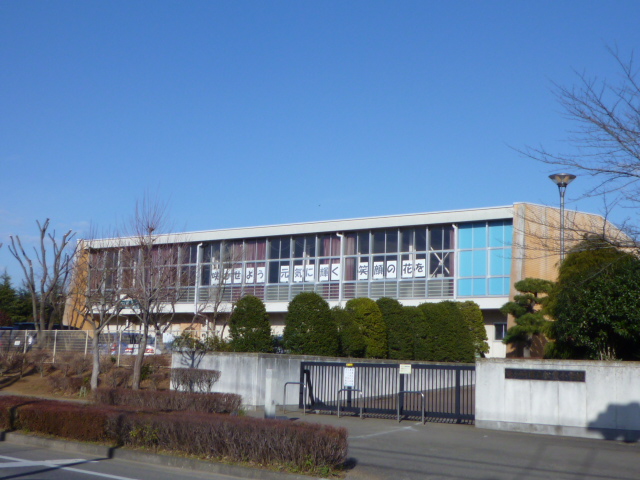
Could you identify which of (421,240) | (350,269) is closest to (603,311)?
(421,240)

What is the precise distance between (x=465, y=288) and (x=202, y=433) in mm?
24767

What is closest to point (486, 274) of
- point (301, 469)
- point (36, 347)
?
point (36, 347)

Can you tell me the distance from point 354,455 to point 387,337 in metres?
18.2

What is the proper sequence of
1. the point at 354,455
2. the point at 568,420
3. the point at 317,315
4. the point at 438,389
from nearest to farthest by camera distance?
the point at 354,455 < the point at 568,420 < the point at 438,389 < the point at 317,315

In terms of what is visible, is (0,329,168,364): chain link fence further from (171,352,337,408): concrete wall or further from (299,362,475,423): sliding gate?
(299,362,475,423): sliding gate

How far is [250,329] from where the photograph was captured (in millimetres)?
25688

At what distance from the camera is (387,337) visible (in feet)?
100

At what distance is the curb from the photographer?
10.6 meters

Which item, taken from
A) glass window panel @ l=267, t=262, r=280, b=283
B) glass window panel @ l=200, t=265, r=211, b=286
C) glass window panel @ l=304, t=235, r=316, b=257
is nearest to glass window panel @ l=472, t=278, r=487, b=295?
glass window panel @ l=304, t=235, r=316, b=257

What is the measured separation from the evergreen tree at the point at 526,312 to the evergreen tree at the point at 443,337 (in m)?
2.23

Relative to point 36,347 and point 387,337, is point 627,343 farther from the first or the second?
point 36,347

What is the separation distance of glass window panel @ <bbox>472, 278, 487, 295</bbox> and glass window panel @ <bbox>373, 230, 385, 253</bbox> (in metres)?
5.50

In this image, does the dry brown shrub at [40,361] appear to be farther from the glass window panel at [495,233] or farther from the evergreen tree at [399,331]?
the glass window panel at [495,233]

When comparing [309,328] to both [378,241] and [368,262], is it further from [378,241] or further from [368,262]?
[378,241]
